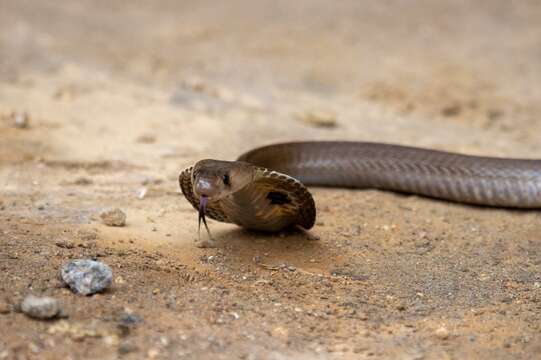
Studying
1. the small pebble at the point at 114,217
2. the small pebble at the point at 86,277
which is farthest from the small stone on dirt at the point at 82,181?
the small pebble at the point at 86,277

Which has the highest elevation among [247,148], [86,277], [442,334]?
[86,277]

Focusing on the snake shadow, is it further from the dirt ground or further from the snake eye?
the snake eye

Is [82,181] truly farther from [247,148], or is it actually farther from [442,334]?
[442,334]

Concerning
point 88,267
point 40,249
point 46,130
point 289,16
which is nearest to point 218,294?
point 88,267

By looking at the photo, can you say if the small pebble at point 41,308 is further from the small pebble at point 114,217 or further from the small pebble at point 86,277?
the small pebble at point 114,217

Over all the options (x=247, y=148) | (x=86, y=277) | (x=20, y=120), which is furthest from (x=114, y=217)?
(x=20, y=120)

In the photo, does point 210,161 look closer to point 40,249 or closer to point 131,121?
point 40,249
